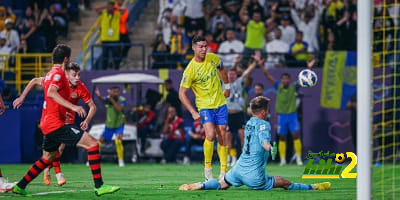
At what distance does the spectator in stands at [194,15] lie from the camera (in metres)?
29.3

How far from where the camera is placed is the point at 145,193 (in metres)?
15.0

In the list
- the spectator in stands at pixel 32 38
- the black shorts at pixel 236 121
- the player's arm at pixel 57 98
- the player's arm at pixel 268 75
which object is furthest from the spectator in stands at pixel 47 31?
the player's arm at pixel 57 98

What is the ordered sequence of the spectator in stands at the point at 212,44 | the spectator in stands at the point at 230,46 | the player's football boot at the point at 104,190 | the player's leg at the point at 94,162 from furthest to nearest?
the spectator in stands at the point at 212,44
the spectator in stands at the point at 230,46
the player's leg at the point at 94,162
the player's football boot at the point at 104,190

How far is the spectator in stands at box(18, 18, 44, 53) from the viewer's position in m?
30.6

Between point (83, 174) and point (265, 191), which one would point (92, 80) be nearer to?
point (83, 174)

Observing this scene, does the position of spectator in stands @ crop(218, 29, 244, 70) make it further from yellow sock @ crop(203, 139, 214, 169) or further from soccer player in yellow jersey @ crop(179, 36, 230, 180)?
yellow sock @ crop(203, 139, 214, 169)

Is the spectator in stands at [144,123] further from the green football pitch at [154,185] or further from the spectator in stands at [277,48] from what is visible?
the spectator in stands at [277,48]

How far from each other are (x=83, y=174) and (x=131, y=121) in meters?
6.81

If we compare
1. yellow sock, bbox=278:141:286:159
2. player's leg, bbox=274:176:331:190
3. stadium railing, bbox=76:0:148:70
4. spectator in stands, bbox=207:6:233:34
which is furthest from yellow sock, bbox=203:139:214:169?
spectator in stands, bbox=207:6:233:34

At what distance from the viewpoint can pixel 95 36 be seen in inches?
1217

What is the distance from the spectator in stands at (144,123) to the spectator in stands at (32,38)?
4.88 m

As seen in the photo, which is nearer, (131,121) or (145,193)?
(145,193)

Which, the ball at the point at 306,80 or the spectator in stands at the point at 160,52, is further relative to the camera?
the spectator in stands at the point at 160,52

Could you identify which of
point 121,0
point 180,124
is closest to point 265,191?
point 180,124
